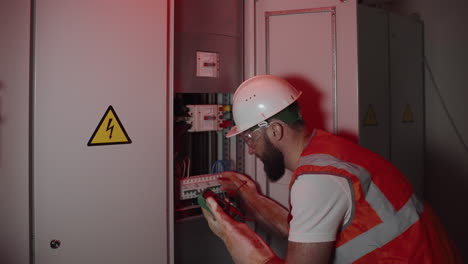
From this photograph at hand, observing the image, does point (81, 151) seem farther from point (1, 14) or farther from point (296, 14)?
point (296, 14)

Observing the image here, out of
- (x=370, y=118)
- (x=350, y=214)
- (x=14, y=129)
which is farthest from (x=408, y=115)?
(x=14, y=129)

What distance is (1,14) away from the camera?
110cm

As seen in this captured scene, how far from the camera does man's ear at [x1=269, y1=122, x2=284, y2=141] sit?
1233 mm

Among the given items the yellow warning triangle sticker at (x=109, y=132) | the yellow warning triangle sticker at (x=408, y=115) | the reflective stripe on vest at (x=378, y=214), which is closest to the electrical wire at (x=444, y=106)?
the yellow warning triangle sticker at (x=408, y=115)

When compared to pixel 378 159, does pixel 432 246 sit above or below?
below

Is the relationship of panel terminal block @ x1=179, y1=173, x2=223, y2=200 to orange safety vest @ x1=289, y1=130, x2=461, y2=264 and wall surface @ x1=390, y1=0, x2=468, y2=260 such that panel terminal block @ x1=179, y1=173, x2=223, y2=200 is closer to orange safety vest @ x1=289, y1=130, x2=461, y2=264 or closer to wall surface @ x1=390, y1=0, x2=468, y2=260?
orange safety vest @ x1=289, y1=130, x2=461, y2=264

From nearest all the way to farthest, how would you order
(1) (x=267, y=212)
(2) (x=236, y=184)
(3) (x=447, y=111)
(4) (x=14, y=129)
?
(4) (x=14, y=129)
(1) (x=267, y=212)
(2) (x=236, y=184)
(3) (x=447, y=111)

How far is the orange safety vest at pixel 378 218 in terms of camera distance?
0.96 metres

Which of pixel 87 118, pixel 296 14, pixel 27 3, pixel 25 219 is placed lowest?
pixel 25 219

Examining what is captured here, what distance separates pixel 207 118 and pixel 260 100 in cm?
59

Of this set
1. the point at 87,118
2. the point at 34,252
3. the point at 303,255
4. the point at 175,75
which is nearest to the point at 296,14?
the point at 175,75

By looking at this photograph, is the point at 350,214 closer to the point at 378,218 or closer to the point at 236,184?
the point at 378,218

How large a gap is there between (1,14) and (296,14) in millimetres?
1425

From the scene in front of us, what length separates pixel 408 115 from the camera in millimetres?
2689
